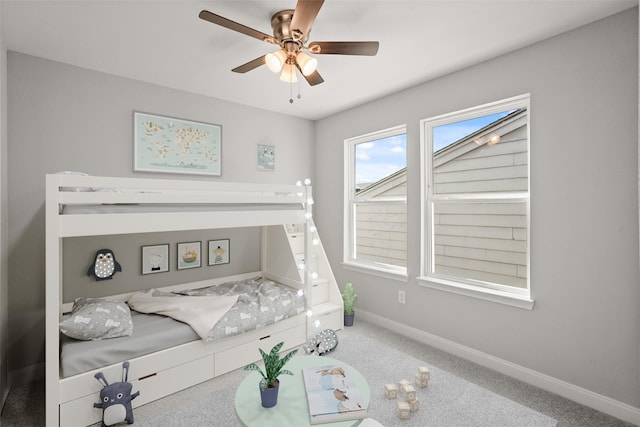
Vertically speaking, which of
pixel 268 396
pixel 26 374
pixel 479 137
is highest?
pixel 479 137

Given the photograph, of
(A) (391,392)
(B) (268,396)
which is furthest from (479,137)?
(B) (268,396)

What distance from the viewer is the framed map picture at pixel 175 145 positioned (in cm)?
290

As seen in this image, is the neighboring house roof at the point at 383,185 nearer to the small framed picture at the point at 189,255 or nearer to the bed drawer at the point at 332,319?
the bed drawer at the point at 332,319

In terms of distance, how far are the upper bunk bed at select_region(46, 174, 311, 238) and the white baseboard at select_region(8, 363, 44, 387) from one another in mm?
1422

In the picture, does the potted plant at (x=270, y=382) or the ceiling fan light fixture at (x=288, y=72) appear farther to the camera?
the ceiling fan light fixture at (x=288, y=72)

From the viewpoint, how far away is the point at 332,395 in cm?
159

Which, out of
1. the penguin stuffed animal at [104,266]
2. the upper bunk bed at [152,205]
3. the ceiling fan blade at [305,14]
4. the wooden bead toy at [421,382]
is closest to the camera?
the ceiling fan blade at [305,14]

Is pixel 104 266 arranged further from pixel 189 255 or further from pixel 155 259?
pixel 189 255

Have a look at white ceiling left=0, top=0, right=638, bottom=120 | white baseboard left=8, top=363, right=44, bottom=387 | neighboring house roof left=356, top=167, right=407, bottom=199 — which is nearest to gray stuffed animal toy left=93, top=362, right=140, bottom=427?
white baseboard left=8, top=363, right=44, bottom=387

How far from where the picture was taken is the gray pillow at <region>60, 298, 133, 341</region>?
6.47 feet

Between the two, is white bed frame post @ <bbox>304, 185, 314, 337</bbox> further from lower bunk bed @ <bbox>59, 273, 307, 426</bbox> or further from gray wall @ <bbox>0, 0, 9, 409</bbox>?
gray wall @ <bbox>0, 0, 9, 409</bbox>

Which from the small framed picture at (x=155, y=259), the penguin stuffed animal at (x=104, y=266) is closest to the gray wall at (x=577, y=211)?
the small framed picture at (x=155, y=259)

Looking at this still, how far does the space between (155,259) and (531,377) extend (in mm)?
3210

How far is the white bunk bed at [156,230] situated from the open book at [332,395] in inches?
36.7
